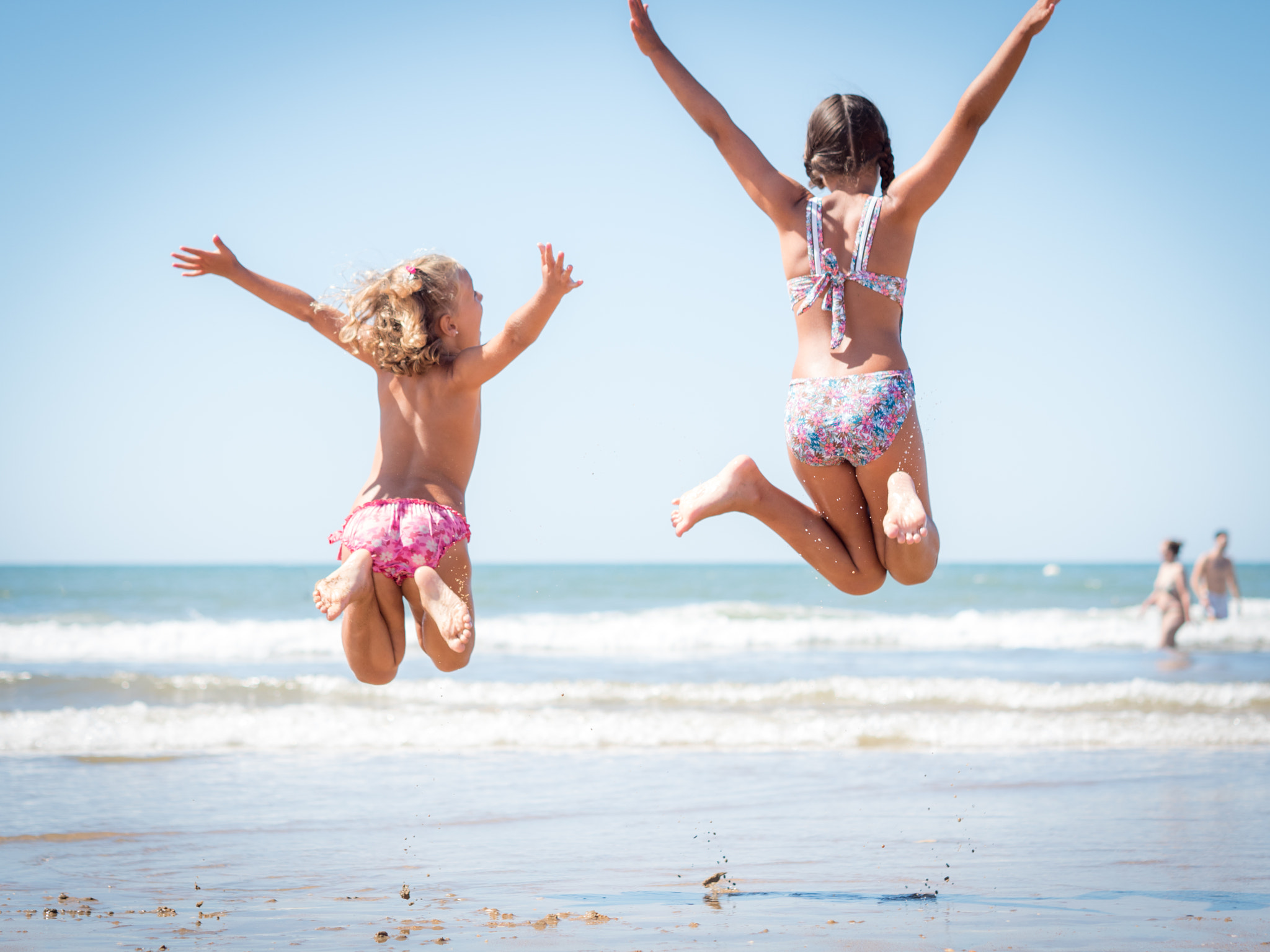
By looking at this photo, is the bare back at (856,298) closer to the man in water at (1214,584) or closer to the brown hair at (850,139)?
the brown hair at (850,139)

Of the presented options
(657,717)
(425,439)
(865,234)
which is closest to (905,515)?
(865,234)

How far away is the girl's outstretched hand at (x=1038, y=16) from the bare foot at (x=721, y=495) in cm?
200

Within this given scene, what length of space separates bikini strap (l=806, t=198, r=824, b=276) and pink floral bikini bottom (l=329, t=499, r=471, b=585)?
6.27 feet

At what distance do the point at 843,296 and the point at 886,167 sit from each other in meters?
0.58

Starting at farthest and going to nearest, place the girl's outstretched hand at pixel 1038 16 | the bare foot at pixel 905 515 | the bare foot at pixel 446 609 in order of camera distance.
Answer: the bare foot at pixel 446 609 < the girl's outstretched hand at pixel 1038 16 < the bare foot at pixel 905 515

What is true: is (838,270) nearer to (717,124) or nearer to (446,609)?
(717,124)

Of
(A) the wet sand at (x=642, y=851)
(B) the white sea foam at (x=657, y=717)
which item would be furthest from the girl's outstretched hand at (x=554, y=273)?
(B) the white sea foam at (x=657, y=717)

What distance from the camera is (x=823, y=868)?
5.31 metres

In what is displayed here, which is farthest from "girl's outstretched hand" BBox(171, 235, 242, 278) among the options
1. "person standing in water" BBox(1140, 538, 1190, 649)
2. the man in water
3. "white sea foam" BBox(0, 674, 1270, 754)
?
the man in water

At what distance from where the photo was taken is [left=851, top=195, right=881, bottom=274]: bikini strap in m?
4.38

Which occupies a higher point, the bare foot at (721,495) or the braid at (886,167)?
the braid at (886,167)

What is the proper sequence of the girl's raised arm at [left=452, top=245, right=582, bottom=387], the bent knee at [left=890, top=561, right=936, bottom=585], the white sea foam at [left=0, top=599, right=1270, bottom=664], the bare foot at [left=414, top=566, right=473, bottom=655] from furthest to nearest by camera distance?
the white sea foam at [left=0, top=599, right=1270, bottom=664] → the girl's raised arm at [left=452, top=245, right=582, bottom=387] → the bent knee at [left=890, top=561, right=936, bottom=585] → the bare foot at [left=414, top=566, right=473, bottom=655]

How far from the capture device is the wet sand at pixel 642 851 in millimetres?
4387

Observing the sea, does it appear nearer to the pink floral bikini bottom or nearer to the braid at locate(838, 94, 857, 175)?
the pink floral bikini bottom
